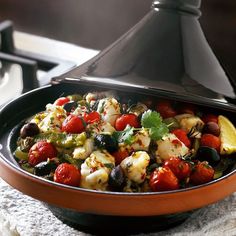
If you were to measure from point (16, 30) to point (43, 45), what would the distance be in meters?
0.30

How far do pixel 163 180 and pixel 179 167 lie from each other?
5 cm

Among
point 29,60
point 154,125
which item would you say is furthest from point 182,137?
point 29,60

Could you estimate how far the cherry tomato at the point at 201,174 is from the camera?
1.00m

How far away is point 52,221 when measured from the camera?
1.08 m

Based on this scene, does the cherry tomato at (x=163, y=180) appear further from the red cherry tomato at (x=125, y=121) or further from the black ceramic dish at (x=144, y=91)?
the red cherry tomato at (x=125, y=121)

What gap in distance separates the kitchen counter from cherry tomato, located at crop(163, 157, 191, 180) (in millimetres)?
129

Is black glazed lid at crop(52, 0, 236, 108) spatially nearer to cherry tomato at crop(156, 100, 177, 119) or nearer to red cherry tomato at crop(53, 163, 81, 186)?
cherry tomato at crop(156, 100, 177, 119)

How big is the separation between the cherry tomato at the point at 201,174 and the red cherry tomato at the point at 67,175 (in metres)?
0.23

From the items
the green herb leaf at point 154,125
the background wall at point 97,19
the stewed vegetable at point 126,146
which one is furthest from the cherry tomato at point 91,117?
the background wall at point 97,19

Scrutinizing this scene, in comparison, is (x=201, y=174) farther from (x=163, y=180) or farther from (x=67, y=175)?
(x=67, y=175)

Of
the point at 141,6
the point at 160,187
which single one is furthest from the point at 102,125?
the point at 141,6

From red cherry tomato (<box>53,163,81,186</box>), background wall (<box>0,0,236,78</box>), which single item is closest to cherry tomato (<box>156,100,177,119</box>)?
red cherry tomato (<box>53,163,81,186</box>)

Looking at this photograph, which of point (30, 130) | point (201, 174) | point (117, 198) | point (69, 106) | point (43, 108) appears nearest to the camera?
point (117, 198)

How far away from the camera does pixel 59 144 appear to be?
1.06 m
